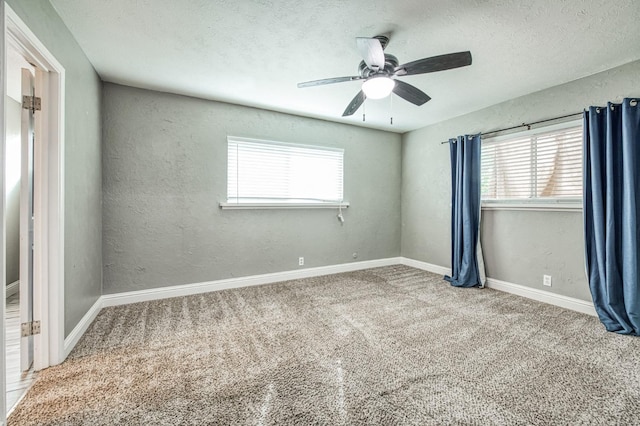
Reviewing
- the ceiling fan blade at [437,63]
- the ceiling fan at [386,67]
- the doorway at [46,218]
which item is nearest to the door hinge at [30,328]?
the doorway at [46,218]

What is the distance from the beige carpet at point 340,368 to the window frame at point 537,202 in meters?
1.12

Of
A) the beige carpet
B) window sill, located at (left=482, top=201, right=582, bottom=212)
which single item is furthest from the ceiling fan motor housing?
window sill, located at (left=482, top=201, right=582, bottom=212)

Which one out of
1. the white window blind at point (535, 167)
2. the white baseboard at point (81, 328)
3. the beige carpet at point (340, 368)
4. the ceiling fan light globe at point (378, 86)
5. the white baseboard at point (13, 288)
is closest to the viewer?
the beige carpet at point (340, 368)

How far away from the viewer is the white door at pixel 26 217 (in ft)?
6.11

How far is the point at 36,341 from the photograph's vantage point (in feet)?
6.23

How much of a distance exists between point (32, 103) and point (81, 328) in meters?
1.78

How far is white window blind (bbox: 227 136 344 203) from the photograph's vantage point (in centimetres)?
375

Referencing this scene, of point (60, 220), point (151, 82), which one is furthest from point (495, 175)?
point (60, 220)

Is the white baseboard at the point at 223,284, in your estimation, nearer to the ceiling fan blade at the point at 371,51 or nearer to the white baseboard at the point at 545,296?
the white baseboard at the point at 545,296

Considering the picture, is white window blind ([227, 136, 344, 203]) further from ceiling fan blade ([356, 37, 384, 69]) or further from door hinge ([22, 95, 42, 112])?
ceiling fan blade ([356, 37, 384, 69])

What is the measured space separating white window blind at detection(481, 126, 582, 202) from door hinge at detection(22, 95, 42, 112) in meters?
4.58

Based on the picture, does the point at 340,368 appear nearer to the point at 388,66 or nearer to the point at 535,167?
the point at 388,66

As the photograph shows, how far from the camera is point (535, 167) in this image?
3.33 m

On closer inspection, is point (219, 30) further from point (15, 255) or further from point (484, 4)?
point (15, 255)
